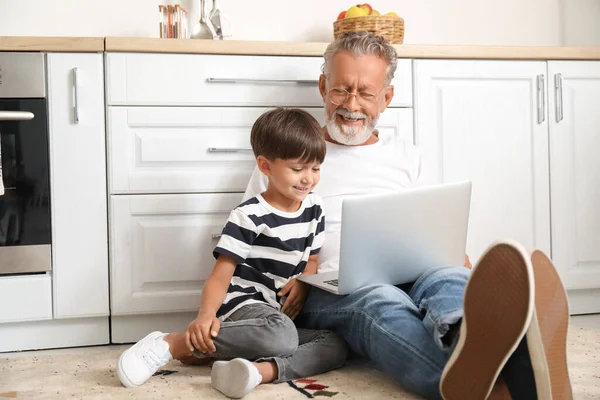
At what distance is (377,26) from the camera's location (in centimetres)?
250

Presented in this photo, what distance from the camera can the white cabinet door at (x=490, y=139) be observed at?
99.8 inches

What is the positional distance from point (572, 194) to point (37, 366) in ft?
5.99

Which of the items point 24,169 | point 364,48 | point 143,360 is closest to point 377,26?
point 364,48

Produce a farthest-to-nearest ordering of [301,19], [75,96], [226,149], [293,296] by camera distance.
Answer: [301,19], [226,149], [75,96], [293,296]

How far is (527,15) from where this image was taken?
10.7ft

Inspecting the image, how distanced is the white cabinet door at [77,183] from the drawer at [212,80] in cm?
7

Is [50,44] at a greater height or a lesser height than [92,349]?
greater

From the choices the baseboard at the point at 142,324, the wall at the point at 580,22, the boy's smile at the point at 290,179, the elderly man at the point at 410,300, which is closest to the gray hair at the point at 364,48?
the elderly man at the point at 410,300

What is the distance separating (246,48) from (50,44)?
0.58 meters

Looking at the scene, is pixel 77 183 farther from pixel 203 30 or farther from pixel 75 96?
pixel 203 30

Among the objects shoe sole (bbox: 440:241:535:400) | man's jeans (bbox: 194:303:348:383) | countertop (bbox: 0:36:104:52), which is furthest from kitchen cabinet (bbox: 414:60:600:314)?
shoe sole (bbox: 440:241:535:400)

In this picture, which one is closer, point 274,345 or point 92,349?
point 274,345

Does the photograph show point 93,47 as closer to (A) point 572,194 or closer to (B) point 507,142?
(B) point 507,142

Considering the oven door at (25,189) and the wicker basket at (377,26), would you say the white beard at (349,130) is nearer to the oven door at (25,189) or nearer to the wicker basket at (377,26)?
the wicker basket at (377,26)
